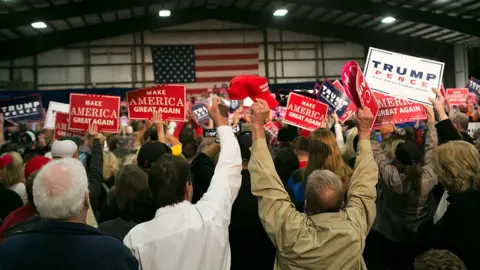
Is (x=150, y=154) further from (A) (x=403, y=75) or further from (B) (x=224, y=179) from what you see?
(A) (x=403, y=75)

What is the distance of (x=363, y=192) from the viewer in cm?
278

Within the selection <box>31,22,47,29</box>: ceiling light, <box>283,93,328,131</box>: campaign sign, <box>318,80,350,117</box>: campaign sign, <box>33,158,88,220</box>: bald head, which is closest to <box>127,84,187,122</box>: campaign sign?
<box>283,93,328,131</box>: campaign sign

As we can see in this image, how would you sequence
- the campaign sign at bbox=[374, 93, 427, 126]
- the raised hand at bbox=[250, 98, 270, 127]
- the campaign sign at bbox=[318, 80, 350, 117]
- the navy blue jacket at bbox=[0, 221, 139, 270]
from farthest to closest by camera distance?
1. the campaign sign at bbox=[318, 80, 350, 117]
2. the campaign sign at bbox=[374, 93, 427, 126]
3. the raised hand at bbox=[250, 98, 270, 127]
4. the navy blue jacket at bbox=[0, 221, 139, 270]

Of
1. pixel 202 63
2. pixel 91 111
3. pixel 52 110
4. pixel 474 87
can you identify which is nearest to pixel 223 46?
pixel 202 63

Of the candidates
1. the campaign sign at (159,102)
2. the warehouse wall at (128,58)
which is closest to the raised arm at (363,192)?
the campaign sign at (159,102)

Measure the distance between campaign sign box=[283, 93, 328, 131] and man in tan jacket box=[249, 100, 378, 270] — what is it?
416 cm

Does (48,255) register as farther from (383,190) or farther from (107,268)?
(383,190)

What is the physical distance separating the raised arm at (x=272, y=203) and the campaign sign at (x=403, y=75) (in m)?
2.68

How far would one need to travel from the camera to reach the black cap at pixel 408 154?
13.1 ft

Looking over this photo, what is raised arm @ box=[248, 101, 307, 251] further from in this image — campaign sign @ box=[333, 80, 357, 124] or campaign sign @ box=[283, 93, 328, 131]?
campaign sign @ box=[333, 80, 357, 124]

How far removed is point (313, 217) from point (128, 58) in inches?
886

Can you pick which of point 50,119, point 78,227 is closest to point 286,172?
point 78,227

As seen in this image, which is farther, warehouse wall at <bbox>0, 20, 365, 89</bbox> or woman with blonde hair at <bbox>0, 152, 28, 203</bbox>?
warehouse wall at <bbox>0, 20, 365, 89</bbox>

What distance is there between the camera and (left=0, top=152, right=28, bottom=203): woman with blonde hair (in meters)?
4.37
